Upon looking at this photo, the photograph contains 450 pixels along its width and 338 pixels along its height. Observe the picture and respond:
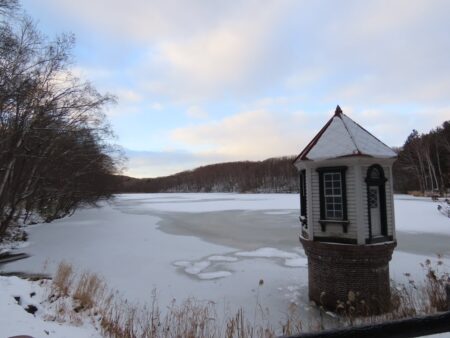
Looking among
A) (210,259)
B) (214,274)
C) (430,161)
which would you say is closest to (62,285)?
(214,274)

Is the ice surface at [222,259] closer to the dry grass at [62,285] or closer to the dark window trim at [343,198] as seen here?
the dark window trim at [343,198]

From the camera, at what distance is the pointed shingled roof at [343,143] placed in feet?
31.4

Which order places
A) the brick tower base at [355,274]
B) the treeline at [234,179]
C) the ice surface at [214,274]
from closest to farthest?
the brick tower base at [355,274]
the ice surface at [214,274]
the treeline at [234,179]

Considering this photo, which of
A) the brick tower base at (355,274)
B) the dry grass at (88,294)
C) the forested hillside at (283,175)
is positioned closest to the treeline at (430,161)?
the forested hillside at (283,175)

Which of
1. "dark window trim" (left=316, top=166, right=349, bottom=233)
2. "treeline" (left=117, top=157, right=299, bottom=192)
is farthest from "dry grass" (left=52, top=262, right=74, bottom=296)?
"treeline" (left=117, top=157, right=299, bottom=192)

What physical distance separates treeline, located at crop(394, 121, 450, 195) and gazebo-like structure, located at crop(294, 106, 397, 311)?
162ft

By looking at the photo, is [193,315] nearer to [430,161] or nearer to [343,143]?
[343,143]

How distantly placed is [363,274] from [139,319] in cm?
538

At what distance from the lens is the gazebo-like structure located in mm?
9406

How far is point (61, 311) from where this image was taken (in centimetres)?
742

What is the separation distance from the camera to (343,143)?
981cm

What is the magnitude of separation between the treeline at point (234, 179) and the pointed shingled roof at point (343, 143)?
311ft

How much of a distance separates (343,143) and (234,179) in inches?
4853

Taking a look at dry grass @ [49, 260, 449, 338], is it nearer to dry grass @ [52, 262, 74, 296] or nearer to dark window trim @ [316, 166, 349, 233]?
dry grass @ [52, 262, 74, 296]
